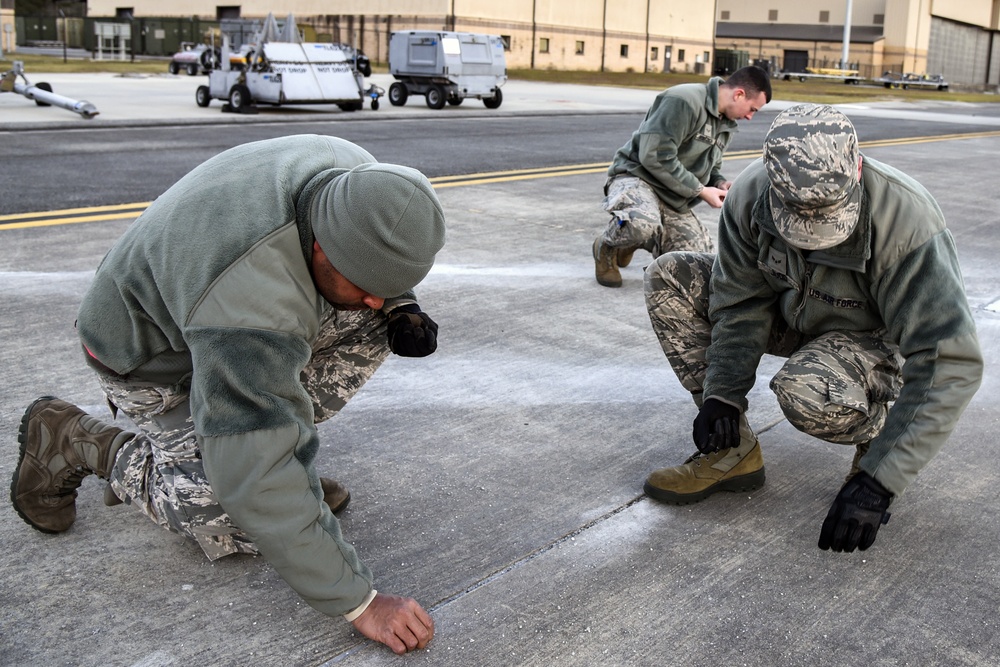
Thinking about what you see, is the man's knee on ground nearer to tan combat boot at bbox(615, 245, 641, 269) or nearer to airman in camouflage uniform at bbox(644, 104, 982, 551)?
airman in camouflage uniform at bbox(644, 104, 982, 551)

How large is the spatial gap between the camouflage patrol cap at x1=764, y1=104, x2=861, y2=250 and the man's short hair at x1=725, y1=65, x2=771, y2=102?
2889mm

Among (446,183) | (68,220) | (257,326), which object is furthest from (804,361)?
(446,183)

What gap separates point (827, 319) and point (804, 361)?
18cm

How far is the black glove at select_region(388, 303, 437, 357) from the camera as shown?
2865 millimetres

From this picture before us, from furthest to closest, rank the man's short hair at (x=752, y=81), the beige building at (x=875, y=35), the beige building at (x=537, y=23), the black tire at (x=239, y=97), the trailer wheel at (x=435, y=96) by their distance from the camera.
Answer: the beige building at (x=875, y=35)
the beige building at (x=537, y=23)
the trailer wheel at (x=435, y=96)
the black tire at (x=239, y=97)
the man's short hair at (x=752, y=81)

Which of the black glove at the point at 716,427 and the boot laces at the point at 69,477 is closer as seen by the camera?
the boot laces at the point at 69,477

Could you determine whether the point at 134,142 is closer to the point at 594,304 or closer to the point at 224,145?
the point at 224,145

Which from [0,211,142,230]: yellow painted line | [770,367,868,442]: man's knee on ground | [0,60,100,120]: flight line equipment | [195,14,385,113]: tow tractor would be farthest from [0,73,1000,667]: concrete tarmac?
[195,14,385,113]: tow tractor

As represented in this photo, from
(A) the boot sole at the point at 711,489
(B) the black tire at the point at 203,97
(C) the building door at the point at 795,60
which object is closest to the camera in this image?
(A) the boot sole at the point at 711,489

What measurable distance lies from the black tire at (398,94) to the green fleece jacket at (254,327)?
1738cm

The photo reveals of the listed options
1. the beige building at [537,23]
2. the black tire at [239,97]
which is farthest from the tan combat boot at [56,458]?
the beige building at [537,23]

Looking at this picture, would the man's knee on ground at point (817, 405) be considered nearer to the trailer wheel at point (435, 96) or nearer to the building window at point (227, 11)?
the trailer wheel at point (435, 96)

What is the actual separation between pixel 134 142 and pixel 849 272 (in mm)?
9974

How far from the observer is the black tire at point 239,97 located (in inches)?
625
